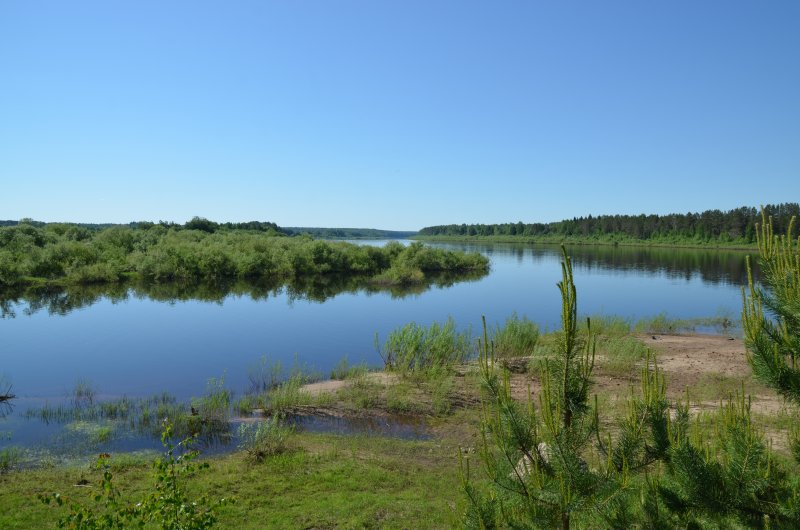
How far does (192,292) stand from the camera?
43.0 metres

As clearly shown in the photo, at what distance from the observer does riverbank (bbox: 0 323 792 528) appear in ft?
27.4

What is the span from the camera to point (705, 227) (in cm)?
12356

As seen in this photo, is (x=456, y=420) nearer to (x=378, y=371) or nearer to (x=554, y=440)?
(x=378, y=371)

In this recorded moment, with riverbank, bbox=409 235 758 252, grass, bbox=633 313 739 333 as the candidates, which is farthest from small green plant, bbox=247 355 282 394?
riverbank, bbox=409 235 758 252

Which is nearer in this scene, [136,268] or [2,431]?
[2,431]

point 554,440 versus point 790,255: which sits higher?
point 790,255

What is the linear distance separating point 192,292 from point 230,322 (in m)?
15.1

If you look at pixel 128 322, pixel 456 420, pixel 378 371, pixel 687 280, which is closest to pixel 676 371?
pixel 456 420

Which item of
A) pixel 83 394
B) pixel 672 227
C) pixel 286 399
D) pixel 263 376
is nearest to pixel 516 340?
pixel 286 399

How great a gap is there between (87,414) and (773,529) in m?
16.4

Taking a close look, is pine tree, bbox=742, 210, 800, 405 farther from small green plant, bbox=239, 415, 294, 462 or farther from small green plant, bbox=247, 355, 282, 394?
small green plant, bbox=247, 355, 282, 394

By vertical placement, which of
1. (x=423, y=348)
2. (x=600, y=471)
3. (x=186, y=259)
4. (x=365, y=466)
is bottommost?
(x=365, y=466)

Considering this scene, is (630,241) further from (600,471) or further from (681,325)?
(600,471)

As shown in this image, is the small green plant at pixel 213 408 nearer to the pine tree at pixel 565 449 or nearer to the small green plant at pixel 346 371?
the small green plant at pixel 346 371
